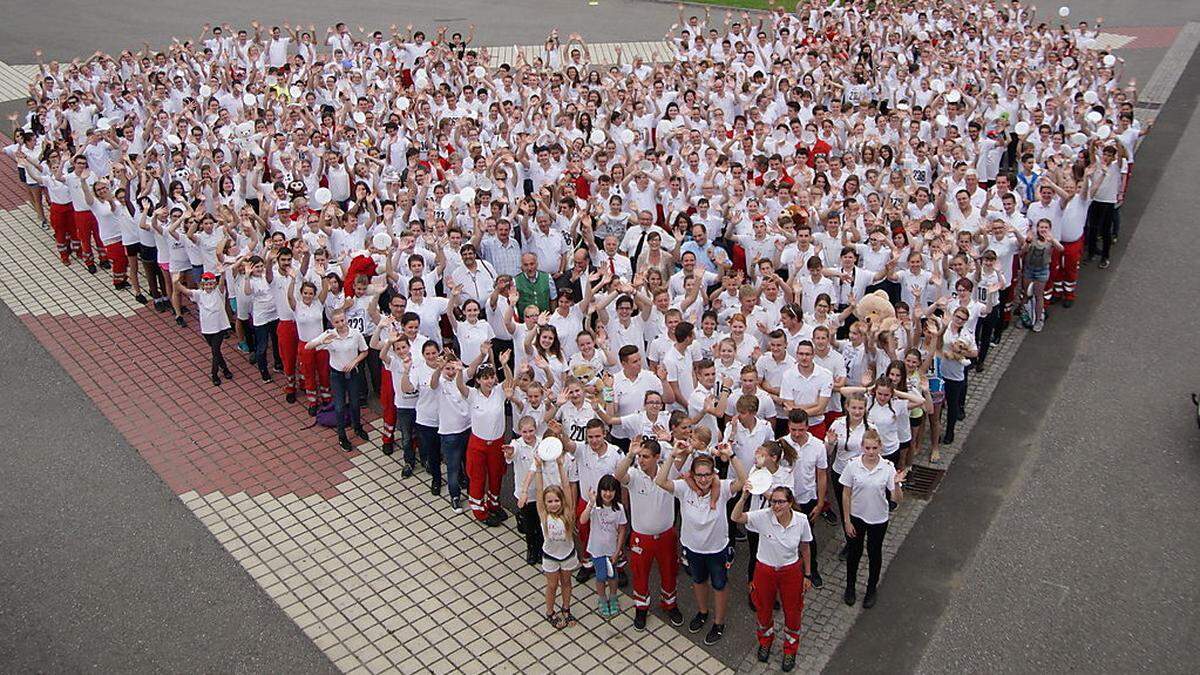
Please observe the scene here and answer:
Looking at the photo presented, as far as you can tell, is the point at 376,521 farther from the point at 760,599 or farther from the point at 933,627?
the point at 933,627

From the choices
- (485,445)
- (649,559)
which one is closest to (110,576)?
(485,445)

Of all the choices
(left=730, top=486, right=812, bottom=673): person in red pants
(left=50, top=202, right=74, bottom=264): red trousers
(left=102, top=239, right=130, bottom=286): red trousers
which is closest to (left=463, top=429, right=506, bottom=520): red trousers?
(left=730, top=486, right=812, bottom=673): person in red pants

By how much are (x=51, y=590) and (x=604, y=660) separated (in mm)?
4930

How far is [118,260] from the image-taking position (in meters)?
15.5

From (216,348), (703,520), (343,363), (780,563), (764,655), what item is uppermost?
(703,520)

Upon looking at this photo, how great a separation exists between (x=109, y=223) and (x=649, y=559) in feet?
32.8

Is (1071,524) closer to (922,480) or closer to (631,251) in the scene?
(922,480)

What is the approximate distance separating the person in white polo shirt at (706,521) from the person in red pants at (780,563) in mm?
195

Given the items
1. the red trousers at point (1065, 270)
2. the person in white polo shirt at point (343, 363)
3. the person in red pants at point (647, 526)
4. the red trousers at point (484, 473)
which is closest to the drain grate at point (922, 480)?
the person in red pants at point (647, 526)

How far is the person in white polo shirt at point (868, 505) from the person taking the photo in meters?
8.70

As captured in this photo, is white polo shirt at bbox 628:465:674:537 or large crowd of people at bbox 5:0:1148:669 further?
large crowd of people at bbox 5:0:1148:669

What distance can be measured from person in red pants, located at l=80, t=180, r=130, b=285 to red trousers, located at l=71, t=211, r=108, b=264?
189mm

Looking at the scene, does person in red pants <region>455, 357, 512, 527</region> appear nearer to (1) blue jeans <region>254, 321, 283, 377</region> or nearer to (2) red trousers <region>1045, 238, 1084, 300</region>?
(1) blue jeans <region>254, 321, 283, 377</region>

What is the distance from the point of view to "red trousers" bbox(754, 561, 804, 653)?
8289mm
